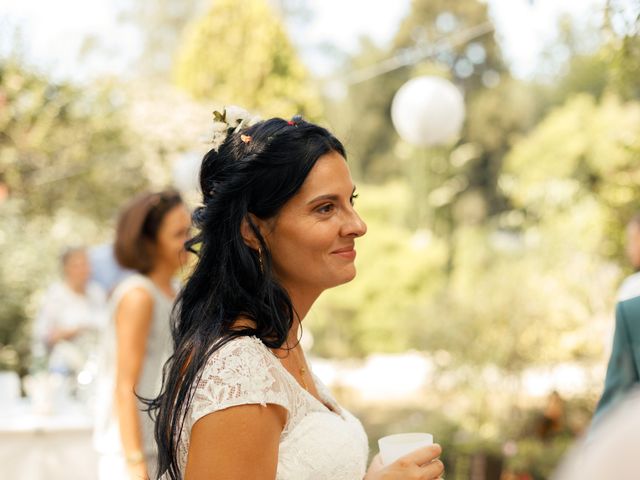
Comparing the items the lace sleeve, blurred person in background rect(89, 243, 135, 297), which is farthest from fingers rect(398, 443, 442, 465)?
blurred person in background rect(89, 243, 135, 297)

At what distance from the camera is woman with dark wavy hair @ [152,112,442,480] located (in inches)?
54.7

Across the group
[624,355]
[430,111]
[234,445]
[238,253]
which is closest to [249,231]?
[238,253]

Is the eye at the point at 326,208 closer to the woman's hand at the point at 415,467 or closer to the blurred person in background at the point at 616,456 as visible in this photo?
the woman's hand at the point at 415,467

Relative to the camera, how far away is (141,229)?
10.3ft

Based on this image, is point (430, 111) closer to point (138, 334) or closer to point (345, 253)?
point (138, 334)

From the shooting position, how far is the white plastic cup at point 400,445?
1.54 metres

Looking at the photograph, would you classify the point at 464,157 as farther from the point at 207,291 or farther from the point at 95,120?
the point at 207,291

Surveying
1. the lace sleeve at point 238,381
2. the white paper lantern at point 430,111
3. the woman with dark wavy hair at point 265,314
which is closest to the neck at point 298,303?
the woman with dark wavy hair at point 265,314

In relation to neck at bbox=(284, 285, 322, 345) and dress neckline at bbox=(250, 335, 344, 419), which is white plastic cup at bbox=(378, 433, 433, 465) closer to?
dress neckline at bbox=(250, 335, 344, 419)

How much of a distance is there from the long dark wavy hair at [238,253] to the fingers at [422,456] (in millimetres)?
309

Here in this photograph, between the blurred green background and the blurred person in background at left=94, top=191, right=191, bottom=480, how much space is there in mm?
956

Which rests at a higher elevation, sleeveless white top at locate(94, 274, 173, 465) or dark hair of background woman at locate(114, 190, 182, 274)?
dark hair of background woman at locate(114, 190, 182, 274)

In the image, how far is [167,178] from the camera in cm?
1229

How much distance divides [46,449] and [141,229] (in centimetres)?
155
